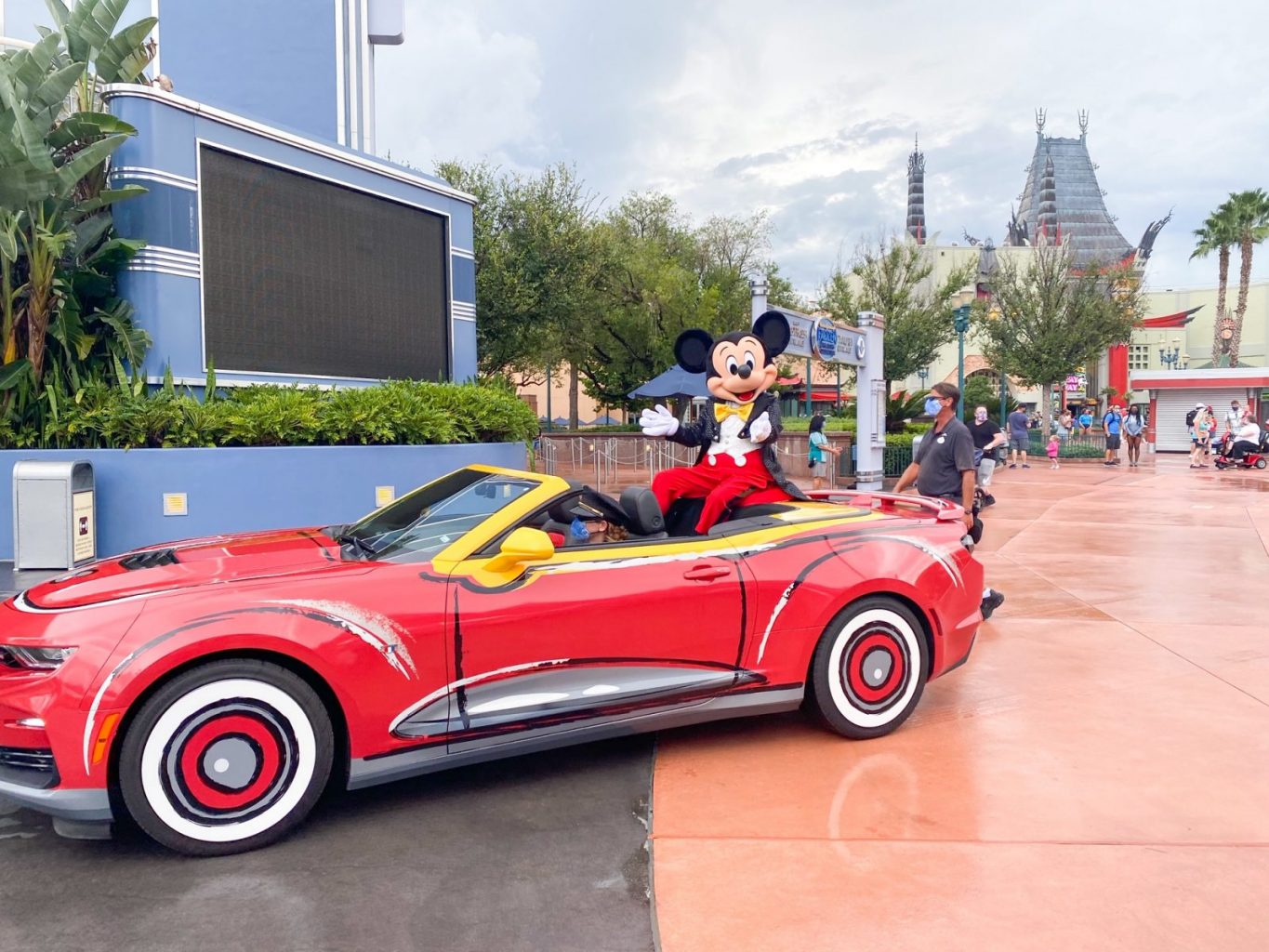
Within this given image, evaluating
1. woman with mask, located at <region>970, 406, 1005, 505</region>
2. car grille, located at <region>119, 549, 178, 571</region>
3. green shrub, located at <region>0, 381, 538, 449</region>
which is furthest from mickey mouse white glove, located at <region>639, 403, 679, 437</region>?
woman with mask, located at <region>970, 406, 1005, 505</region>

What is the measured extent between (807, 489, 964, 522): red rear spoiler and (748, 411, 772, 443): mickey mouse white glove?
42 cm

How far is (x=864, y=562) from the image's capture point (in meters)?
4.59

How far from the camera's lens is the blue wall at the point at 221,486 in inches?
335

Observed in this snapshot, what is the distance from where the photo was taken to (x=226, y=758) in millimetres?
3383

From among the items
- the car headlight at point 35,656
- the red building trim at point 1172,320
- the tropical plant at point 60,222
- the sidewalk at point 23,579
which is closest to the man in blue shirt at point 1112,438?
the tropical plant at point 60,222

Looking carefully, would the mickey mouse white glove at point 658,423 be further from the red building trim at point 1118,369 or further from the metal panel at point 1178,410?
the red building trim at point 1118,369

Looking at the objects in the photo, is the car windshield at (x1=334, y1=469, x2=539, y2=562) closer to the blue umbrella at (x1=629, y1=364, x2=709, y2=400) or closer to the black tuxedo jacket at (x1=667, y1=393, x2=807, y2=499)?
the black tuxedo jacket at (x1=667, y1=393, x2=807, y2=499)

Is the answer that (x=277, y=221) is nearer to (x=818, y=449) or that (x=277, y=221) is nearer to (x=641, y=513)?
(x=641, y=513)

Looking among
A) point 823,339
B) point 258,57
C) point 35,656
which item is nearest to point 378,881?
point 35,656

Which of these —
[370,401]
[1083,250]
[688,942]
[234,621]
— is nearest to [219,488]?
[370,401]

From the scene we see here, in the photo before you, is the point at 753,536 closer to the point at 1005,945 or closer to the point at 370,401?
the point at 1005,945

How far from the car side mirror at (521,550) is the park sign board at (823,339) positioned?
877 centimetres

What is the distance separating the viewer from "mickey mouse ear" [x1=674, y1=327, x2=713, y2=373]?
20.7 ft

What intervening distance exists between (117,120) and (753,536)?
7402 mm
